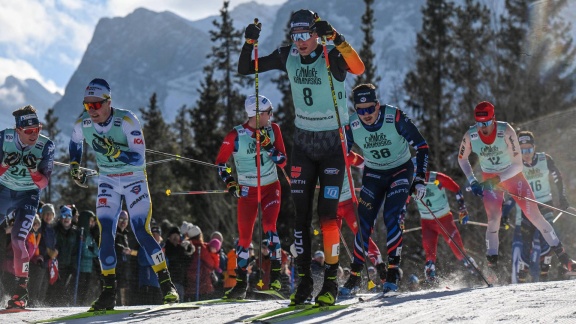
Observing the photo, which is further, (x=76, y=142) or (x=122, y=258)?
(x=122, y=258)

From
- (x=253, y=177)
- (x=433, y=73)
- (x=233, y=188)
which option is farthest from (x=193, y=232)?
(x=433, y=73)

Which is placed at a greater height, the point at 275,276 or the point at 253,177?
the point at 253,177

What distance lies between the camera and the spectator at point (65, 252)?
13.4 meters

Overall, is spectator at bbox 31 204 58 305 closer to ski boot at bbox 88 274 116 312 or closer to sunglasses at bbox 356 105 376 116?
ski boot at bbox 88 274 116 312

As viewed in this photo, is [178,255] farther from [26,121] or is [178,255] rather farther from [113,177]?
[113,177]

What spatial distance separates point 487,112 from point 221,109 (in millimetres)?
36890

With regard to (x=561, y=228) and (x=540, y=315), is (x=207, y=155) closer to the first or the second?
(x=561, y=228)

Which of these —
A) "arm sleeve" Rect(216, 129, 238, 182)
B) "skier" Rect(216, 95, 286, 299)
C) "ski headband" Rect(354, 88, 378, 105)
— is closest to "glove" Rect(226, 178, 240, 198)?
"skier" Rect(216, 95, 286, 299)

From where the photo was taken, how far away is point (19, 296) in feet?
31.7

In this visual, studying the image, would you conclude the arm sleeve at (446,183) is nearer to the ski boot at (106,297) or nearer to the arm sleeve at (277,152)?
the arm sleeve at (277,152)

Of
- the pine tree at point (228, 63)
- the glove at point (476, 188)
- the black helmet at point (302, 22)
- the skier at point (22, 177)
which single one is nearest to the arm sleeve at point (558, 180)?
the glove at point (476, 188)

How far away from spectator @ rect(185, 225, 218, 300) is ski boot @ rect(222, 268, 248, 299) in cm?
474

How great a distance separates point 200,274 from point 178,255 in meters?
0.65

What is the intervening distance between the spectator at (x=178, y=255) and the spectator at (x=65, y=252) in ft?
5.87
